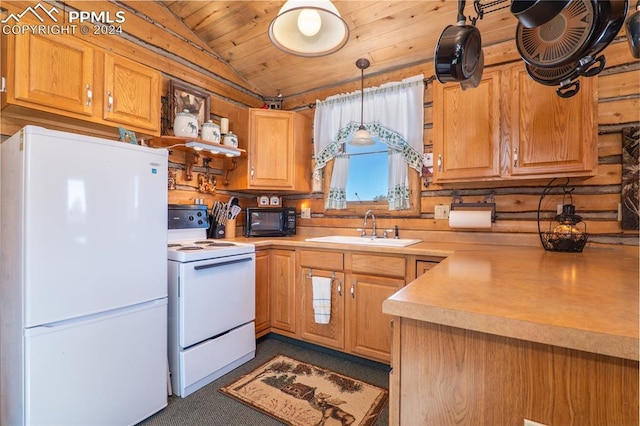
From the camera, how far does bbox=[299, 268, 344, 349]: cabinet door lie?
93.0 inches

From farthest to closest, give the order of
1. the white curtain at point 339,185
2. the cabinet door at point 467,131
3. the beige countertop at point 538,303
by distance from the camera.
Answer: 1. the white curtain at point 339,185
2. the cabinet door at point 467,131
3. the beige countertop at point 538,303

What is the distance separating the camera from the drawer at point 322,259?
7.74ft

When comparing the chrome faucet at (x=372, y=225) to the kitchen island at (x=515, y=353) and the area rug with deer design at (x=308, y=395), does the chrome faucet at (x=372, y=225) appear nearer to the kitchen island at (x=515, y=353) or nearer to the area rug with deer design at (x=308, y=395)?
the area rug with deer design at (x=308, y=395)

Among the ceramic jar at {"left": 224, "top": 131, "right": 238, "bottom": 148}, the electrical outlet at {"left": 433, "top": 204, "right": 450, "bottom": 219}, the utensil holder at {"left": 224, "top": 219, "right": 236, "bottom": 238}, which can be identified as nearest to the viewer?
the electrical outlet at {"left": 433, "top": 204, "right": 450, "bottom": 219}

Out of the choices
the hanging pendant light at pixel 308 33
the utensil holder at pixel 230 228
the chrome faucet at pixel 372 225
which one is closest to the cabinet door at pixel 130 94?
the utensil holder at pixel 230 228

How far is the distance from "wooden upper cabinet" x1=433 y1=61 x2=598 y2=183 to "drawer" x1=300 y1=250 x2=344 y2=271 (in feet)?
3.11

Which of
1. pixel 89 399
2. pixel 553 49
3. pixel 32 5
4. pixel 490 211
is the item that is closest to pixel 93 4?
pixel 32 5

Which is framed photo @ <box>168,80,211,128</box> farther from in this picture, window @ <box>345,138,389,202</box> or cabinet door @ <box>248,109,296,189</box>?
window @ <box>345,138,389,202</box>

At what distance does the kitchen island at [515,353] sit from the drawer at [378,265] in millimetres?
1129

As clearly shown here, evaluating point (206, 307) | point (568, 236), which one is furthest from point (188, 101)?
point (568, 236)

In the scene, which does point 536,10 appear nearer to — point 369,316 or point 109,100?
point 369,316

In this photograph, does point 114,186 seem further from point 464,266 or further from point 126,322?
point 464,266

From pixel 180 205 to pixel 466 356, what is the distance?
235 centimetres

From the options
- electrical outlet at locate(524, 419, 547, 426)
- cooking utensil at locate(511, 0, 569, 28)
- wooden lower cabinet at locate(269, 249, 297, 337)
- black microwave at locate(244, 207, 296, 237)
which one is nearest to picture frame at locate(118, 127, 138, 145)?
black microwave at locate(244, 207, 296, 237)
